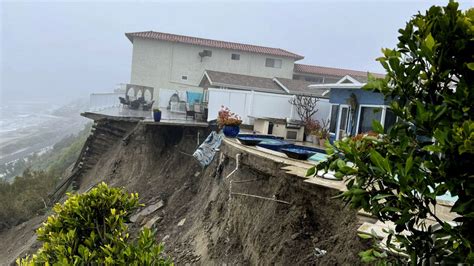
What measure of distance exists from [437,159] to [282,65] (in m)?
30.4

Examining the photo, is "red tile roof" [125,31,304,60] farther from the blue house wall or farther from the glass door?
the glass door

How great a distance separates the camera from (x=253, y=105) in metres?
16.7

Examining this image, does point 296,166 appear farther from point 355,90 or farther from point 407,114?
A: point 355,90

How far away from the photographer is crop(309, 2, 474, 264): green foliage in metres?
1.77

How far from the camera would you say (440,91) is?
2062 millimetres

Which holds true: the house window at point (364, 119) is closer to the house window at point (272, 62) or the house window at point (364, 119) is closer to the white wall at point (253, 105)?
the white wall at point (253, 105)

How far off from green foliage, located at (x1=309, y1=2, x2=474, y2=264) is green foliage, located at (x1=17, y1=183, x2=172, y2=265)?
85.2 inches

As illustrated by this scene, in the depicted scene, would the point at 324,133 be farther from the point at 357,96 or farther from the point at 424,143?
the point at 424,143

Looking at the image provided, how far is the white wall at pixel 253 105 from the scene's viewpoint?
53.3 feet

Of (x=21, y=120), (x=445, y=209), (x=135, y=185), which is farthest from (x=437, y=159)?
(x=21, y=120)

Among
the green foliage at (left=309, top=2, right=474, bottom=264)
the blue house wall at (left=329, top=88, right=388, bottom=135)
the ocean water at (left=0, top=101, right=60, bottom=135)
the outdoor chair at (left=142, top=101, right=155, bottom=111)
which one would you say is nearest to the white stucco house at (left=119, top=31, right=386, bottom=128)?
the outdoor chair at (left=142, top=101, right=155, bottom=111)

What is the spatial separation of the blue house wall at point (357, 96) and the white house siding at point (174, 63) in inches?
648

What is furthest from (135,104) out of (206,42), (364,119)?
(364,119)

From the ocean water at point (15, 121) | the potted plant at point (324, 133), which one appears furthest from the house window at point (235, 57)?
the ocean water at point (15, 121)
